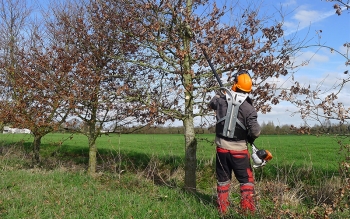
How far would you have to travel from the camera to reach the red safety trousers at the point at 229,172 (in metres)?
5.44

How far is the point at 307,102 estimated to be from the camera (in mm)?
6098

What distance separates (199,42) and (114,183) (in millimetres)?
3701

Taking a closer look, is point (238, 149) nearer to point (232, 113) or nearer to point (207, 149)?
point (232, 113)

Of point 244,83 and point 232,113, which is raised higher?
point 244,83

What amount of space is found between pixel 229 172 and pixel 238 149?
0.41m

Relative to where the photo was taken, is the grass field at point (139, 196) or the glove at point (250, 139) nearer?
the grass field at point (139, 196)

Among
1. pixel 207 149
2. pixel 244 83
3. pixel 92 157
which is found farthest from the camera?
pixel 207 149

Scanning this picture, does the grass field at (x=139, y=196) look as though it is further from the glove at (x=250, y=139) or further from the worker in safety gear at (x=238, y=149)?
the glove at (x=250, y=139)

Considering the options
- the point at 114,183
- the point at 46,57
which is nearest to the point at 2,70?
the point at 46,57

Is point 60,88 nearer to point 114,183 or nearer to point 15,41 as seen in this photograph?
point 114,183

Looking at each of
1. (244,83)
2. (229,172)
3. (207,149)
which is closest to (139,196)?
(229,172)

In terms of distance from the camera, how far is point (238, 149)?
5582 mm

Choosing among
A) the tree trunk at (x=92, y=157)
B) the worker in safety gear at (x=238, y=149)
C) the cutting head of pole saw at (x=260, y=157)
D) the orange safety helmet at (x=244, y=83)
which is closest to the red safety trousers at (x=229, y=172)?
the worker in safety gear at (x=238, y=149)

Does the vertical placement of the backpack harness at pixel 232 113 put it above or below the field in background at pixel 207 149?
above
